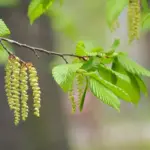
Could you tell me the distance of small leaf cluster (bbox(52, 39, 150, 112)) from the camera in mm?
1442

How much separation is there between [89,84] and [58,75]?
3.6 inches

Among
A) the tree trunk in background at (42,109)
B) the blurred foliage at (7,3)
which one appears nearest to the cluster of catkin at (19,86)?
the blurred foliage at (7,3)

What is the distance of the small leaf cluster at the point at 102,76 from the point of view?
1442 millimetres

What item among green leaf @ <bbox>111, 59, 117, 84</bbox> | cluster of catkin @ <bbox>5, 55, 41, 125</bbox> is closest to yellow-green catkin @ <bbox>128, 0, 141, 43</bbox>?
green leaf @ <bbox>111, 59, 117, 84</bbox>

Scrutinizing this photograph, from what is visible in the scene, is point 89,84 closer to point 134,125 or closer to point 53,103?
point 53,103

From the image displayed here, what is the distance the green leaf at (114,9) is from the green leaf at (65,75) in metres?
0.25

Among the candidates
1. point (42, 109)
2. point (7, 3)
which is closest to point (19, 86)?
point (7, 3)

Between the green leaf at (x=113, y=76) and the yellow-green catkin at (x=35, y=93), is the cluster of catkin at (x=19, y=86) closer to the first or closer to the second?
the yellow-green catkin at (x=35, y=93)

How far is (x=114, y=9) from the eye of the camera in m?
1.67

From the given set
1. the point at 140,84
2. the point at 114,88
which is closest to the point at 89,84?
the point at 114,88

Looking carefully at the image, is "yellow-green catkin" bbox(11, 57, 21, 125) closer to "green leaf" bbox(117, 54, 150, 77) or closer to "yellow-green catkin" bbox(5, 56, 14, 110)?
"yellow-green catkin" bbox(5, 56, 14, 110)

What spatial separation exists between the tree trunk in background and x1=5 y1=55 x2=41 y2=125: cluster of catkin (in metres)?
2.10

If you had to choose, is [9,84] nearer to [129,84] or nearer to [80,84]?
[80,84]

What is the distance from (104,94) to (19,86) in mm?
235
